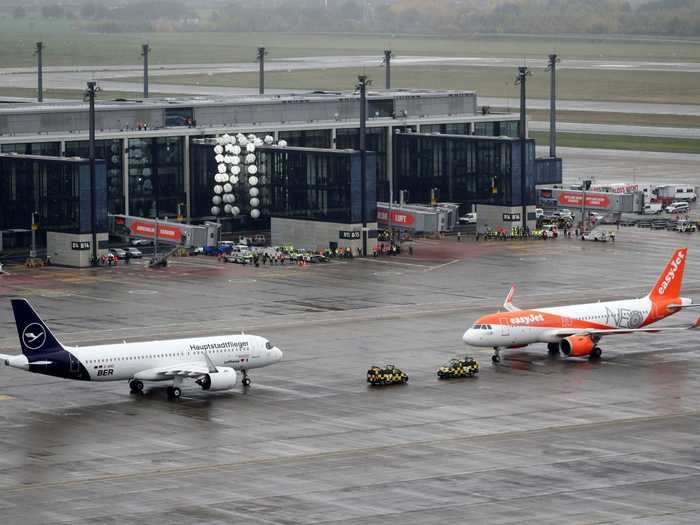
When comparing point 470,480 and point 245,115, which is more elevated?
point 245,115

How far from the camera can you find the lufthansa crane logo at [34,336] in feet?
304

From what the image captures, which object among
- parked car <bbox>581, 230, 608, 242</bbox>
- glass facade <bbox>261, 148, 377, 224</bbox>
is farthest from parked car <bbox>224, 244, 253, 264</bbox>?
parked car <bbox>581, 230, 608, 242</bbox>

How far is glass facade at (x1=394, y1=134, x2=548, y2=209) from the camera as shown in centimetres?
18025

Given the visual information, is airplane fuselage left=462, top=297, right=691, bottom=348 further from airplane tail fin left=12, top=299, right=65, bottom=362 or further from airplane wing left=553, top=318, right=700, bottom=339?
airplane tail fin left=12, top=299, right=65, bottom=362

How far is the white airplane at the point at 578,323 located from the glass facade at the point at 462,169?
64861mm

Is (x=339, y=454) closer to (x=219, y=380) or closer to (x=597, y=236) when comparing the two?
(x=219, y=380)

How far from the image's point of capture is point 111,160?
173m

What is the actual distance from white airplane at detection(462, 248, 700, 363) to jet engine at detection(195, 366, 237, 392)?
1639 cm

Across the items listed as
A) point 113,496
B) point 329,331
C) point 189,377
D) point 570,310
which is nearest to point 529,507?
point 113,496

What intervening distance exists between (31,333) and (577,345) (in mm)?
34090

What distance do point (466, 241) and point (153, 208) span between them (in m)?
31.4

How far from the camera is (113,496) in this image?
7456 centimetres

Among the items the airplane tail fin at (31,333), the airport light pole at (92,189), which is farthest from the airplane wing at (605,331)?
the airport light pole at (92,189)

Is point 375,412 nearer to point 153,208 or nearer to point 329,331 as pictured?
point 329,331
